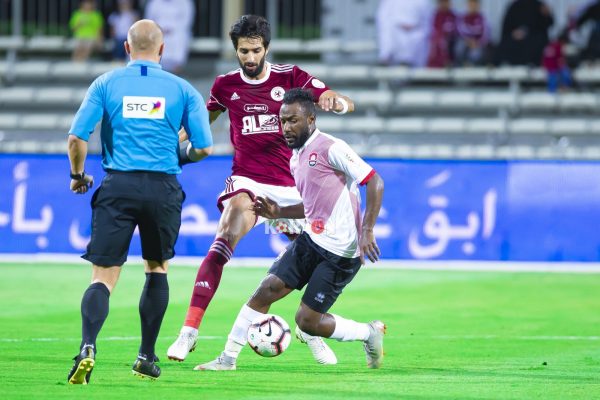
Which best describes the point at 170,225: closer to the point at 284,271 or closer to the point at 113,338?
the point at 284,271

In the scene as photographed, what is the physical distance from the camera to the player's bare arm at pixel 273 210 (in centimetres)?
883

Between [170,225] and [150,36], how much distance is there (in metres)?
1.19

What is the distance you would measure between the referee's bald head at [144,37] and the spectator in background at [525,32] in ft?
45.7

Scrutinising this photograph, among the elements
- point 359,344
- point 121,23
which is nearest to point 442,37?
point 121,23

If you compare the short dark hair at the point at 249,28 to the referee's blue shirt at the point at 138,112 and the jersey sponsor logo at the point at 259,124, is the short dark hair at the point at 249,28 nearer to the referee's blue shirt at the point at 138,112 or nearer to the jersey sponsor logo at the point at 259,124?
the jersey sponsor logo at the point at 259,124

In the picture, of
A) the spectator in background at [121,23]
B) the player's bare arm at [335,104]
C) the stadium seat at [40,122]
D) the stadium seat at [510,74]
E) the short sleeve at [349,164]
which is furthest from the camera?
the spectator in background at [121,23]

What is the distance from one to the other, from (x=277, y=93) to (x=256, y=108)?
0.20 m

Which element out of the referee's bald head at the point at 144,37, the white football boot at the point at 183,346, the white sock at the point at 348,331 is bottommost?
the white football boot at the point at 183,346

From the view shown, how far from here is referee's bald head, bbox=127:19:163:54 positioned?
8086 millimetres

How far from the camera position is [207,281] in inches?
361

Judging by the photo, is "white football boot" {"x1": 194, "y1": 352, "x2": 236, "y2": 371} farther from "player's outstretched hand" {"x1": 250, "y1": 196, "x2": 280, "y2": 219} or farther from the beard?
the beard

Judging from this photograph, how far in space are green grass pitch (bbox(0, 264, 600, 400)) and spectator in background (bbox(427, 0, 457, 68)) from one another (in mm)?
6315

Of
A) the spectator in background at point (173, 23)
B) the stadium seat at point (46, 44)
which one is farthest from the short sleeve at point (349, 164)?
the stadium seat at point (46, 44)

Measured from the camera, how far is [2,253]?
17.3 m
